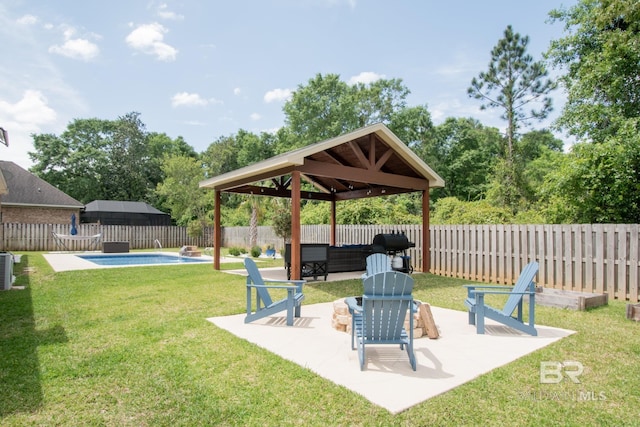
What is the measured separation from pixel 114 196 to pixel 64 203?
15.3 meters

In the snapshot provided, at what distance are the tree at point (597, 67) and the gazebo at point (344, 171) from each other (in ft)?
25.4

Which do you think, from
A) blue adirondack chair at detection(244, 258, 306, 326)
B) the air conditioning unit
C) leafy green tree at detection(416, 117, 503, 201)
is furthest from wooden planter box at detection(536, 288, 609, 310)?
leafy green tree at detection(416, 117, 503, 201)

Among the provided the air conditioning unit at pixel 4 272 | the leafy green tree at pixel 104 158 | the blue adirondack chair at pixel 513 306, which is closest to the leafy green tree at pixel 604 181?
the blue adirondack chair at pixel 513 306

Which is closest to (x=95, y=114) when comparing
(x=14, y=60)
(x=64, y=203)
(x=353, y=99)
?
(x=64, y=203)

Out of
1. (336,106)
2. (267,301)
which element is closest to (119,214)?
(336,106)

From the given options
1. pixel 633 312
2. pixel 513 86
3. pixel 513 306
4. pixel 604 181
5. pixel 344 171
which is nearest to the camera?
pixel 513 306

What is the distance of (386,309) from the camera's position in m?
3.78

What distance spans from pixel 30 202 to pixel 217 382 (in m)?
27.8

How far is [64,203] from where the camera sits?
25.6 metres

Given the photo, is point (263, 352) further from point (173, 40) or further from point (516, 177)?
point (516, 177)

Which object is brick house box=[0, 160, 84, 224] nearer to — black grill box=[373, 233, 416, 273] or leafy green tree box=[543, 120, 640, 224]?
black grill box=[373, 233, 416, 273]

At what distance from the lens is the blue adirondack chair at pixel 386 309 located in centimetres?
376

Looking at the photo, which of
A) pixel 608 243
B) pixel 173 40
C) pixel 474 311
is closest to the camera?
pixel 474 311

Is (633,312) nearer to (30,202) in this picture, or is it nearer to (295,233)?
(295,233)
